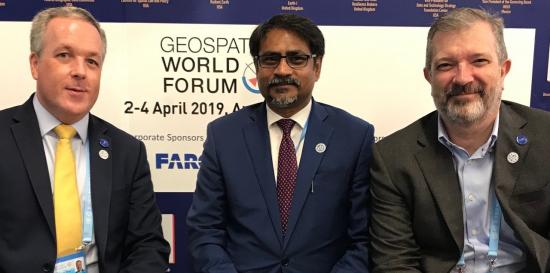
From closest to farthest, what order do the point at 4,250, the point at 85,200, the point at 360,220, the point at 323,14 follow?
the point at 4,250
the point at 85,200
the point at 360,220
the point at 323,14

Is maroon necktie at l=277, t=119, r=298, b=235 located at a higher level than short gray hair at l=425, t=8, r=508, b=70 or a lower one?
lower

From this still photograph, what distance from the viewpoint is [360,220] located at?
87.4 inches

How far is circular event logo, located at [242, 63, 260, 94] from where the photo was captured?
302 centimetres

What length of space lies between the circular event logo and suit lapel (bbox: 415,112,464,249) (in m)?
1.22

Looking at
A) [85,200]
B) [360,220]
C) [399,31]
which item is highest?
[399,31]

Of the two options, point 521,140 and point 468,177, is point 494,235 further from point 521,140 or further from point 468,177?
point 521,140

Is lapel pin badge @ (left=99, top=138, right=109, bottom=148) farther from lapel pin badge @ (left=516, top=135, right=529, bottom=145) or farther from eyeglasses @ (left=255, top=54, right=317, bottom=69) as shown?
lapel pin badge @ (left=516, top=135, right=529, bottom=145)

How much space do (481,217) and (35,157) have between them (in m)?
1.85

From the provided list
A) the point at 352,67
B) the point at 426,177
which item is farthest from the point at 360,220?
the point at 352,67

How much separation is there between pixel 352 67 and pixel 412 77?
1.24 ft

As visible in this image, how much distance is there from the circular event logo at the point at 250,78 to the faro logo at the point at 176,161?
1.82ft

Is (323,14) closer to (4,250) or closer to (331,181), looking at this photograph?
(331,181)

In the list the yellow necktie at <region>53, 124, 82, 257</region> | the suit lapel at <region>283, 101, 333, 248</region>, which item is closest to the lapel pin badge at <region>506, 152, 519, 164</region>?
the suit lapel at <region>283, 101, 333, 248</region>

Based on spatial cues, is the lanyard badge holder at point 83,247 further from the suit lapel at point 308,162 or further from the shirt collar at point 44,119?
the suit lapel at point 308,162
